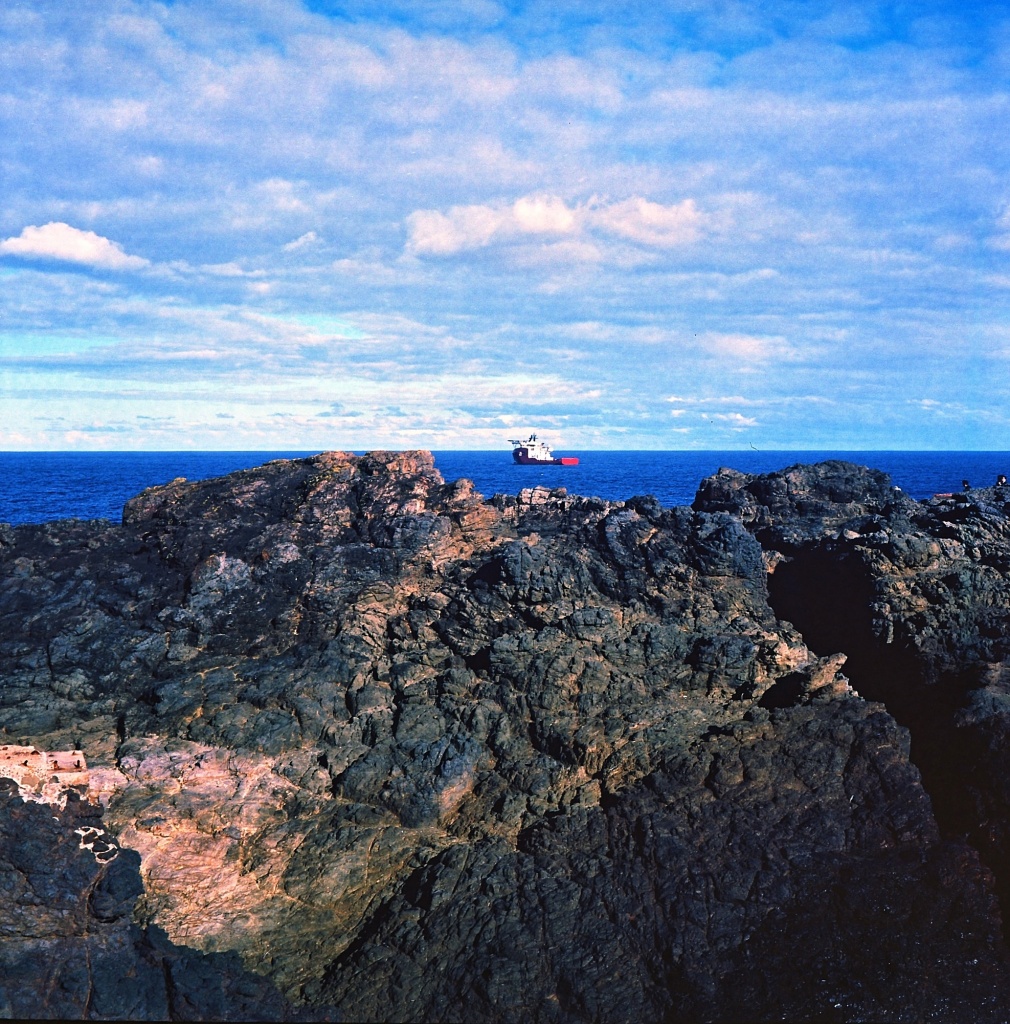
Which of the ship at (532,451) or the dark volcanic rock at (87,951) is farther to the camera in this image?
the ship at (532,451)

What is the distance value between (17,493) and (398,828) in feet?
365

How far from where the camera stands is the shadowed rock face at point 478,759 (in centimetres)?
1388

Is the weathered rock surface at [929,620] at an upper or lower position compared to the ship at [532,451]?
lower

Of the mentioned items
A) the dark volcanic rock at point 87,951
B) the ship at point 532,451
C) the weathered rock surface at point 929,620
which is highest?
the ship at point 532,451

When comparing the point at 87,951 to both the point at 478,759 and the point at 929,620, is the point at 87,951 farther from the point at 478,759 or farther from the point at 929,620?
the point at 929,620

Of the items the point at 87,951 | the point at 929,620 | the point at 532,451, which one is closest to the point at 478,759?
the point at 87,951

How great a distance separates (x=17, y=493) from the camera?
108500 mm

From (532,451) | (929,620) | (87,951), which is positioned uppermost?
(532,451)

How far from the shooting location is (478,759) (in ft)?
61.0

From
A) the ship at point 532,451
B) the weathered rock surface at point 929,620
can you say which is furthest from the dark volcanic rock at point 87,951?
the ship at point 532,451

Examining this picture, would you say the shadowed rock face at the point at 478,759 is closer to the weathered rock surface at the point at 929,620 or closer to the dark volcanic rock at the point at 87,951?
the dark volcanic rock at the point at 87,951

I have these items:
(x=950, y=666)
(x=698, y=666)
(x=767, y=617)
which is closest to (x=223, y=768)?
(x=698, y=666)

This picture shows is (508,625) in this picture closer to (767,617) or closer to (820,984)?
(767,617)

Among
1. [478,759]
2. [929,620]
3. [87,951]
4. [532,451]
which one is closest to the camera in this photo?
[87,951]
